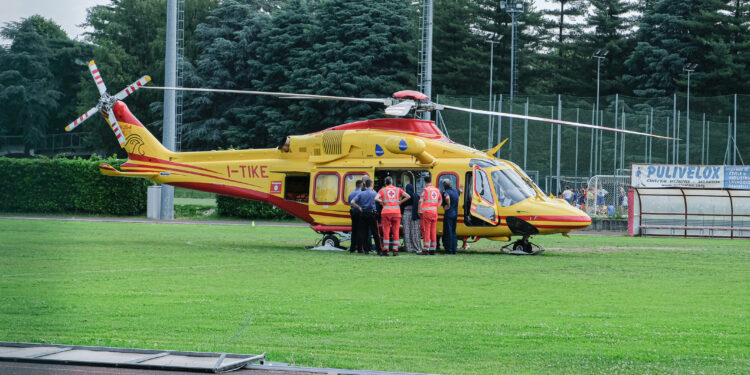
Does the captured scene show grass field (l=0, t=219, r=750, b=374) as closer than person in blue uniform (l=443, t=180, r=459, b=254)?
Yes

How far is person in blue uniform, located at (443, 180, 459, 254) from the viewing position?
20812mm

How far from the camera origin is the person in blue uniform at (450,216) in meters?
20.8

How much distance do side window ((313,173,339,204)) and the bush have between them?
18.6m

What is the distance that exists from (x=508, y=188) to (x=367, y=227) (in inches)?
136

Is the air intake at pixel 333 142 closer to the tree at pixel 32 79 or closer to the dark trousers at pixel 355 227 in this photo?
the dark trousers at pixel 355 227

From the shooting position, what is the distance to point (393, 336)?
8836 mm

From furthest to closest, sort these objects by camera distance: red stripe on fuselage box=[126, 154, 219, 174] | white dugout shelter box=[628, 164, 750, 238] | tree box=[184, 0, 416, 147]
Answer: tree box=[184, 0, 416, 147] → white dugout shelter box=[628, 164, 750, 238] → red stripe on fuselage box=[126, 154, 219, 174]

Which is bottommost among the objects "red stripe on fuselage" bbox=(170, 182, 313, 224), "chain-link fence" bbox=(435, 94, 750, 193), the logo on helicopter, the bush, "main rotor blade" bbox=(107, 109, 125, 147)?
the bush

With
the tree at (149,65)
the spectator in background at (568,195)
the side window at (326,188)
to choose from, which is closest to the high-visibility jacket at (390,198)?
the side window at (326,188)

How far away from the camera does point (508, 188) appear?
69.5 ft

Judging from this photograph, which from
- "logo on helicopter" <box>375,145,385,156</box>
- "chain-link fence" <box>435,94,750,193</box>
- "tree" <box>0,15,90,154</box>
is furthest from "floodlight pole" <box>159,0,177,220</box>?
"tree" <box>0,15,90,154</box>

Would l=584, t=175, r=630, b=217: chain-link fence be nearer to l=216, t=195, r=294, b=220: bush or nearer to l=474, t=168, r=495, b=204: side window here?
l=216, t=195, r=294, b=220: bush

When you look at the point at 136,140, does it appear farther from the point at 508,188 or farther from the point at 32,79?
the point at 32,79

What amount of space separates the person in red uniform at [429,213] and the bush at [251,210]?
68.8 ft
